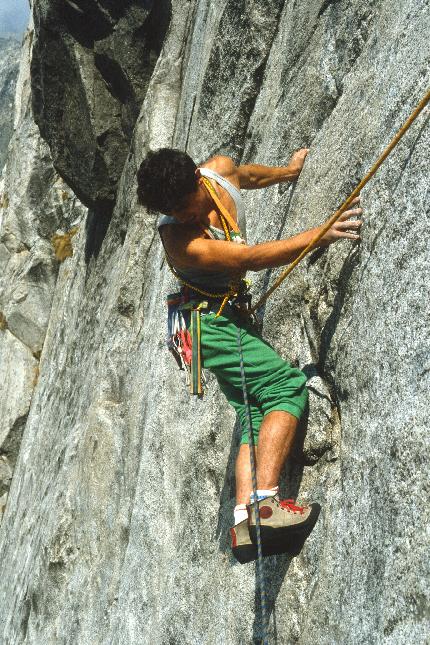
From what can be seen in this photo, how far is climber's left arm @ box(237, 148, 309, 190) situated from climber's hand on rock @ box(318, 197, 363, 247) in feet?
5.15

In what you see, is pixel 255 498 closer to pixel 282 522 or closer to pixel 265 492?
pixel 265 492

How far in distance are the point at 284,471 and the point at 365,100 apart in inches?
105

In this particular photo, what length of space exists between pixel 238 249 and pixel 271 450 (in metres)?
1.31

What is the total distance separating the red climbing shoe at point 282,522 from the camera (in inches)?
194

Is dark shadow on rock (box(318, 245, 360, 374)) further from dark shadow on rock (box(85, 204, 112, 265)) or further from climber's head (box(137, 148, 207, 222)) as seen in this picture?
dark shadow on rock (box(85, 204, 112, 265))

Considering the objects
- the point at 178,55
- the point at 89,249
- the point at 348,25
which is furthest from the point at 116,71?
the point at 348,25

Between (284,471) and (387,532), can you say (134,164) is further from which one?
(387,532)

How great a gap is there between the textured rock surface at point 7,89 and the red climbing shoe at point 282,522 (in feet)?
157

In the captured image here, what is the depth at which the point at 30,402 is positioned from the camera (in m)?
16.3

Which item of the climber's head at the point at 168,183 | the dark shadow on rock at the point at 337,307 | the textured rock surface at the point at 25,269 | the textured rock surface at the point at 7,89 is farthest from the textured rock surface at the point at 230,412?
the textured rock surface at the point at 7,89

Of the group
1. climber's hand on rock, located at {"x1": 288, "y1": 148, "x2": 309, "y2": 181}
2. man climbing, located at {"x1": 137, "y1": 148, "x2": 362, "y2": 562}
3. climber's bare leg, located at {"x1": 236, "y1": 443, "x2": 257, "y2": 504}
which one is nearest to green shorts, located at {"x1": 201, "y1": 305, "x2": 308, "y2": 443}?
man climbing, located at {"x1": 137, "y1": 148, "x2": 362, "y2": 562}

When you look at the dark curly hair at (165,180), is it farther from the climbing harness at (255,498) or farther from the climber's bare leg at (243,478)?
the climber's bare leg at (243,478)

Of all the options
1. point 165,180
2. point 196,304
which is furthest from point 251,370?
point 165,180

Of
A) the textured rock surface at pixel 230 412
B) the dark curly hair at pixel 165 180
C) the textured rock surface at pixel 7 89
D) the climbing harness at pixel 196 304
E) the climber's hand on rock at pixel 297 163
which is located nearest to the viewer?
the textured rock surface at pixel 230 412
